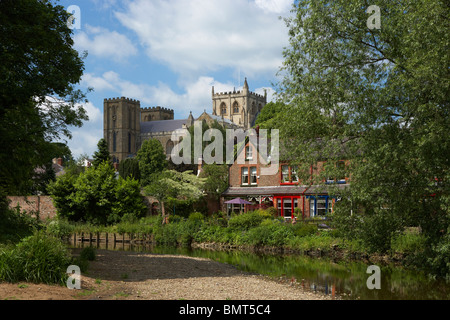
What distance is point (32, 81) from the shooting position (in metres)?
15.6

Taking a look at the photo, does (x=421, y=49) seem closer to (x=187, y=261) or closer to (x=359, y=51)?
(x=359, y=51)

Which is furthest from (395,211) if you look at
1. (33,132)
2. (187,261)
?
(33,132)

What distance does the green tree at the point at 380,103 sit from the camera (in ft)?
53.5

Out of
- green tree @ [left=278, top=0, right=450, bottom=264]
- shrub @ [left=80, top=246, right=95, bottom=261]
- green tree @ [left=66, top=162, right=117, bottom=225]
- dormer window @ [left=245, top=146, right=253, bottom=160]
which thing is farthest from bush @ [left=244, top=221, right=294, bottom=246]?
green tree @ [left=66, top=162, right=117, bottom=225]

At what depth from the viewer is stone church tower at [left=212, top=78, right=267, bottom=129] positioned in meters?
129

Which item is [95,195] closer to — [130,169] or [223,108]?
[130,169]

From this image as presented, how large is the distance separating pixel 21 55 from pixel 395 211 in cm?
1436

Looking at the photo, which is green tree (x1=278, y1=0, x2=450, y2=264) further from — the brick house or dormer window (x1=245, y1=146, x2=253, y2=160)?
dormer window (x1=245, y1=146, x2=253, y2=160)

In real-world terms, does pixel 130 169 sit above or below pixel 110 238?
above

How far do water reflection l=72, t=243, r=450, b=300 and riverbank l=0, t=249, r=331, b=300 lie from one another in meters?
0.92

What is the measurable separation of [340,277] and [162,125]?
378ft

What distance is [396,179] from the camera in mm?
17875

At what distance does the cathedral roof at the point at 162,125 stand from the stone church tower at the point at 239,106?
37.6 feet

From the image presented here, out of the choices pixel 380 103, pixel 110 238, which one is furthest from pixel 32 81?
pixel 110 238
